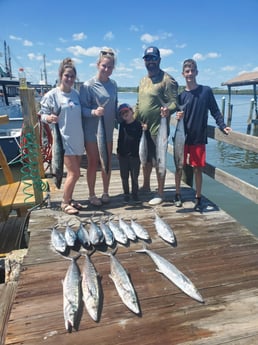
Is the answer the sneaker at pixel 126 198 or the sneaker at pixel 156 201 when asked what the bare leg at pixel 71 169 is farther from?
the sneaker at pixel 156 201

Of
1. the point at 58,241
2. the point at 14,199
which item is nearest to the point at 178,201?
the point at 58,241

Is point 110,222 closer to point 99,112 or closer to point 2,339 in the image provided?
point 99,112

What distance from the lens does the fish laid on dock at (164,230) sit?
3442 millimetres

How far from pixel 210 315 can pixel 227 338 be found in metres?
0.23

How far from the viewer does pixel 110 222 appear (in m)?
3.81

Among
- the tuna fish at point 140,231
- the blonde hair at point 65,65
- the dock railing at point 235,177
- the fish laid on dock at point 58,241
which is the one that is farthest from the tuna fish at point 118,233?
the blonde hair at point 65,65

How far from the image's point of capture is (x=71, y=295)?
97.0 inches

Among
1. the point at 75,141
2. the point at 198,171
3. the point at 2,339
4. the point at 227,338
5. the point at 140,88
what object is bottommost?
the point at 2,339

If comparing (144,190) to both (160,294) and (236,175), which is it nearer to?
(160,294)

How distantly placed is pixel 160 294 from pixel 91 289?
61 centimetres

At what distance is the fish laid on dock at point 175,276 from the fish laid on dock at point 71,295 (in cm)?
81

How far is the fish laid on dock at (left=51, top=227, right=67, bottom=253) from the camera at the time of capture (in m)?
3.24

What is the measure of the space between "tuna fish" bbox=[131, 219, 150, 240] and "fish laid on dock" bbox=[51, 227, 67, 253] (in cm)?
89

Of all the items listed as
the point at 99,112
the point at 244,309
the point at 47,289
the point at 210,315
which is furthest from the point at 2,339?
the point at 99,112
